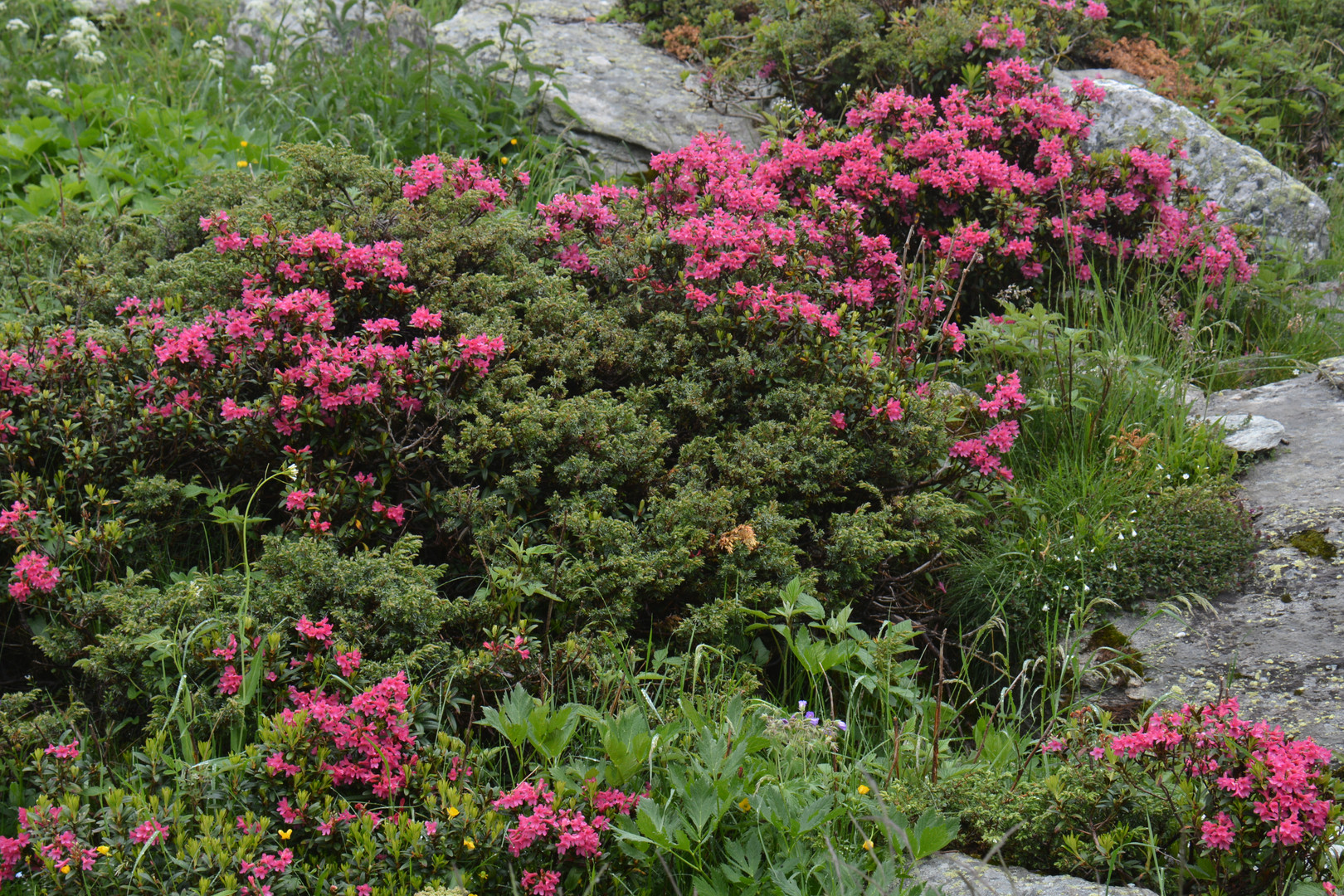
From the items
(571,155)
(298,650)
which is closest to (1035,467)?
(298,650)

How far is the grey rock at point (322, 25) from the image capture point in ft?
20.7

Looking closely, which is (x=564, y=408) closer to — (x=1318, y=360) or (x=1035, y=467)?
(x=1035, y=467)

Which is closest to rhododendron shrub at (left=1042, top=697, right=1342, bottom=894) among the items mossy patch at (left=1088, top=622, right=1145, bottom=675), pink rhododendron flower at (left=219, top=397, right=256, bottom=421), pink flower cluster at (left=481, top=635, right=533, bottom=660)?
mossy patch at (left=1088, top=622, right=1145, bottom=675)

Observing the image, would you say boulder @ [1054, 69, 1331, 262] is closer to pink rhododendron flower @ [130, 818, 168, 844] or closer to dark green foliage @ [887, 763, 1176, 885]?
dark green foliage @ [887, 763, 1176, 885]

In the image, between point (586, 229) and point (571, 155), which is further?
point (571, 155)

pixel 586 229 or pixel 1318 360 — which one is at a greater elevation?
pixel 586 229

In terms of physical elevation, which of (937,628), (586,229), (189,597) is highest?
(586,229)

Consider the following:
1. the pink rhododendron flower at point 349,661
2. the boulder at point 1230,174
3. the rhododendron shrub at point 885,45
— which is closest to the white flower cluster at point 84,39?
the rhododendron shrub at point 885,45

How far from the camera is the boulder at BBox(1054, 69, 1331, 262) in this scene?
573 cm

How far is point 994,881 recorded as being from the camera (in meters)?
2.14

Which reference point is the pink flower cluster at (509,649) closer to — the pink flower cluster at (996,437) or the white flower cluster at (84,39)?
the pink flower cluster at (996,437)

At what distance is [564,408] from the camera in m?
3.15

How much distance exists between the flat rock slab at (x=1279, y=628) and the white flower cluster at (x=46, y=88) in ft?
20.2

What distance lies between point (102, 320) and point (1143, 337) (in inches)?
178
